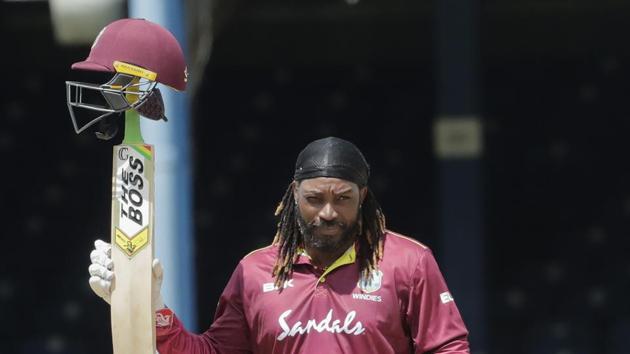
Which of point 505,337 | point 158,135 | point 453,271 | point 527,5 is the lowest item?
point 505,337

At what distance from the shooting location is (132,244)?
3139 mm

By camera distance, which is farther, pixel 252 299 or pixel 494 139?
pixel 494 139

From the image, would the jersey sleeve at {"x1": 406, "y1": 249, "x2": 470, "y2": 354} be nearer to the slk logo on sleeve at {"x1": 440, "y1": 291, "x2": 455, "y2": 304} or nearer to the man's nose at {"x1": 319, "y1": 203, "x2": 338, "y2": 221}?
the slk logo on sleeve at {"x1": 440, "y1": 291, "x2": 455, "y2": 304}

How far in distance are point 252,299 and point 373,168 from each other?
7130 mm

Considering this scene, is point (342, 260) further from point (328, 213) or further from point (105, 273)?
point (105, 273)

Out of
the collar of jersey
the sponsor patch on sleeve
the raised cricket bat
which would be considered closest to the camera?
the raised cricket bat

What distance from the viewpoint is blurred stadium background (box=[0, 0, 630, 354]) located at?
9.84 metres

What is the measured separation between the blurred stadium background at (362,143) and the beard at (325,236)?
6.35 metres

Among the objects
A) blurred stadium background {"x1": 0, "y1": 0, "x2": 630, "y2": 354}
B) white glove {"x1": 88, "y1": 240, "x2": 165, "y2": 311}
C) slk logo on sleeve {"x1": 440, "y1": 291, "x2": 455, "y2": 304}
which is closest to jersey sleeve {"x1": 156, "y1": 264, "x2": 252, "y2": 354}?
white glove {"x1": 88, "y1": 240, "x2": 165, "y2": 311}

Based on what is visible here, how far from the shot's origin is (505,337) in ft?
31.1

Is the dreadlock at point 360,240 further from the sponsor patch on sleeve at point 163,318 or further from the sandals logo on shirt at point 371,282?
the sponsor patch on sleeve at point 163,318

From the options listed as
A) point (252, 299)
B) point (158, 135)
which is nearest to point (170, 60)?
point (252, 299)

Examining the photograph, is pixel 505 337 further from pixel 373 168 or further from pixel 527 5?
pixel 527 5

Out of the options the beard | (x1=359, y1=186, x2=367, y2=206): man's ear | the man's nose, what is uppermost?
(x1=359, y1=186, x2=367, y2=206): man's ear
